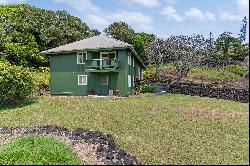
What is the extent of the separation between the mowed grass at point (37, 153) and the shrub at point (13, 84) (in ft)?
43.6

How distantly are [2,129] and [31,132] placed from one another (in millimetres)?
3248

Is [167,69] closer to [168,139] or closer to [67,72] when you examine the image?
[67,72]

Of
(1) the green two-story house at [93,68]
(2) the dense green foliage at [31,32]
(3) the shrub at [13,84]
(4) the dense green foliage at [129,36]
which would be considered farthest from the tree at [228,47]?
(3) the shrub at [13,84]

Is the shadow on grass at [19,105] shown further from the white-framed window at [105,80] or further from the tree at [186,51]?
the tree at [186,51]

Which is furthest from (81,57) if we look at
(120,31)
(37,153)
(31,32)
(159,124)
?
(120,31)

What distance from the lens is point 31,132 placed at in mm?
18844

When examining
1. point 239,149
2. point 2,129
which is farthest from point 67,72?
point 239,149

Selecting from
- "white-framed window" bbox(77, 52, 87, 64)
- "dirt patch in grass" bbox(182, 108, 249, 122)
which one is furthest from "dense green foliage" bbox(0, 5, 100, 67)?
"dirt patch in grass" bbox(182, 108, 249, 122)

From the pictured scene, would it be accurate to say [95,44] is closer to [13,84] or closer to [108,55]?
[108,55]

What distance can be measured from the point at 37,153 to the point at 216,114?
1411cm

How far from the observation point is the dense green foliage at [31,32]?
170ft

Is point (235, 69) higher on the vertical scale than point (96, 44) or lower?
lower

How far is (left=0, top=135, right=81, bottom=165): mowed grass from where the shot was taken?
13.7 m

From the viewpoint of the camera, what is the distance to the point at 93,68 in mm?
38000
